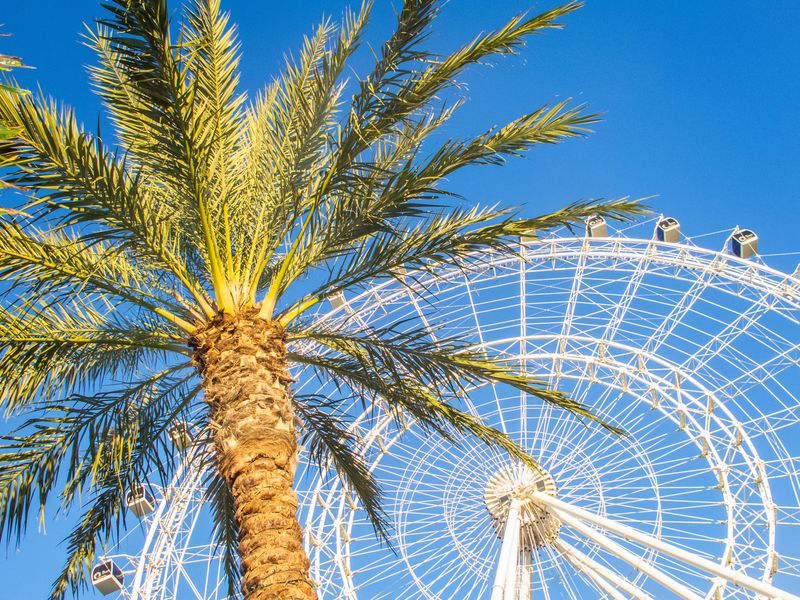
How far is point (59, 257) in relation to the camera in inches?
370

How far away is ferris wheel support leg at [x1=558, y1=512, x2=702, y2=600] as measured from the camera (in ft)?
59.1

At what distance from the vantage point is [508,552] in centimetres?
1977

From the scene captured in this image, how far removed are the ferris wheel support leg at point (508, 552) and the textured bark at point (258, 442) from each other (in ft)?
34.7

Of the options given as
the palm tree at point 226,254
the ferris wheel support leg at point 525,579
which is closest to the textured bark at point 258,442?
A: the palm tree at point 226,254

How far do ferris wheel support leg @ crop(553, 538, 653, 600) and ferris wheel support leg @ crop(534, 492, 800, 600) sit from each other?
36.2 inches

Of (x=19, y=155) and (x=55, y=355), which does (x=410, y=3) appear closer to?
(x=19, y=155)

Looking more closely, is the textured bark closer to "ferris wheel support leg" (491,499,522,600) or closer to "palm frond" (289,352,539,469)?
"palm frond" (289,352,539,469)

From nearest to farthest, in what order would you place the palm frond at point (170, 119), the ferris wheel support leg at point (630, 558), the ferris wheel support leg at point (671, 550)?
the palm frond at point (170, 119), the ferris wheel support leg at point (671, 550), the ferris wheel support leg at point (630, 558)

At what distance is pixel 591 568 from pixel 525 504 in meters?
2.08

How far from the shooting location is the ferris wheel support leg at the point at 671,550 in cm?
1614

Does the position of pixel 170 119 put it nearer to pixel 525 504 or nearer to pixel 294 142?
pixel 294 142

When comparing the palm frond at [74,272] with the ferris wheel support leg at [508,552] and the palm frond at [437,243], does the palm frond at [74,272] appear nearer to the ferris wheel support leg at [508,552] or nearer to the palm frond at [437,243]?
the palm frond at [437,243]

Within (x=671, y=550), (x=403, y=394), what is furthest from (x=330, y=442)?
(x=671, y=550)

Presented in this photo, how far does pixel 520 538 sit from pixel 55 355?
566 inches
